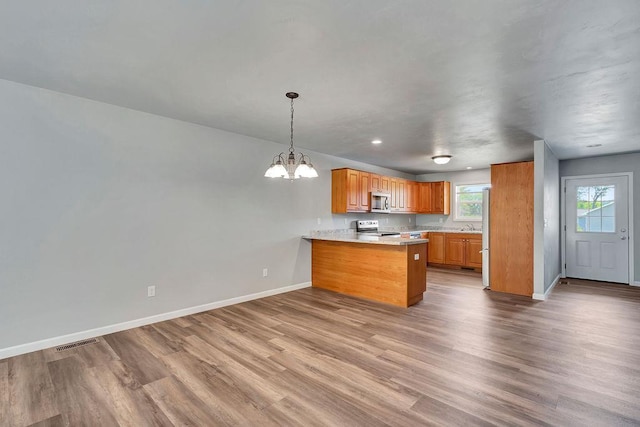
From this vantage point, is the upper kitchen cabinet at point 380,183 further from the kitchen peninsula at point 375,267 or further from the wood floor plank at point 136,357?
the wood floor plank at point 136,357

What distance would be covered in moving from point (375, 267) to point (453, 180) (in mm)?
4972

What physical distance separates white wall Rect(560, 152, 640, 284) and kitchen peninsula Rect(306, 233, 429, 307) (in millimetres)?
4200

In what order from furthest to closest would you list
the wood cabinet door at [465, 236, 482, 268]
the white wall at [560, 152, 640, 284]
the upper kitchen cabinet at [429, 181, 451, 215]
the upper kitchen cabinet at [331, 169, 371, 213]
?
the upper kitchen cabinet at [429, 181, 451, 215] < the wood cabinet door at [465, 236, 482, 268] < the upper kitchen cabinet at [331, 169, 371, 213] < the white wall at [560, 152, 640, 284]

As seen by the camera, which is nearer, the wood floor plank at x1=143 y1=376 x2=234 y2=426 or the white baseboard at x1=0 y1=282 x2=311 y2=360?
the wood floor plank at x1=143 y1=376 x2=234 y2=426

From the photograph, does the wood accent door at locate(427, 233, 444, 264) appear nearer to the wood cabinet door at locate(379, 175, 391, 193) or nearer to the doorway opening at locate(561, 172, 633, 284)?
the wood cabinet door at locate(379, 175, 391, 193)

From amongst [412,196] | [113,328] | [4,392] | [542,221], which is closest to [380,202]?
[412,196]

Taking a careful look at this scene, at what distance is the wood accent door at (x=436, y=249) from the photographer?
311 inches

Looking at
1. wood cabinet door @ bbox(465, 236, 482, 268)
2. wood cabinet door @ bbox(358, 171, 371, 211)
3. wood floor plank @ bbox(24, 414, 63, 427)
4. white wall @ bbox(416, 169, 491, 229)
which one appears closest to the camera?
wood floor plank @ bbox(24, 414, 63, 427)

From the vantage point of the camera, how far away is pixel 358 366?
2.69 metres

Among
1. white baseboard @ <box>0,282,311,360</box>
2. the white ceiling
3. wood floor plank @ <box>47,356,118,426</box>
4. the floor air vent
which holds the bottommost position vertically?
wood floor plank @ <box>47,356,118,426</box>

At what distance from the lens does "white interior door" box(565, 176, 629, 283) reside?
589 cm

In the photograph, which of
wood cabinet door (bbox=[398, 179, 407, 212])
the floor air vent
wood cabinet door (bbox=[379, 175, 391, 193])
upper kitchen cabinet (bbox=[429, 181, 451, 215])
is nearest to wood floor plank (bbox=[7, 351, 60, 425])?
the floor air vent

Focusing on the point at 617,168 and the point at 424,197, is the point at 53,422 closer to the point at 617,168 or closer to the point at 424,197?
the point at 424,197

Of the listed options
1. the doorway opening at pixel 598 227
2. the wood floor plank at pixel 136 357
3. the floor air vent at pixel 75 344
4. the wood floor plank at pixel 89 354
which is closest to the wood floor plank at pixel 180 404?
the wood floor plank at pixel 136 357
